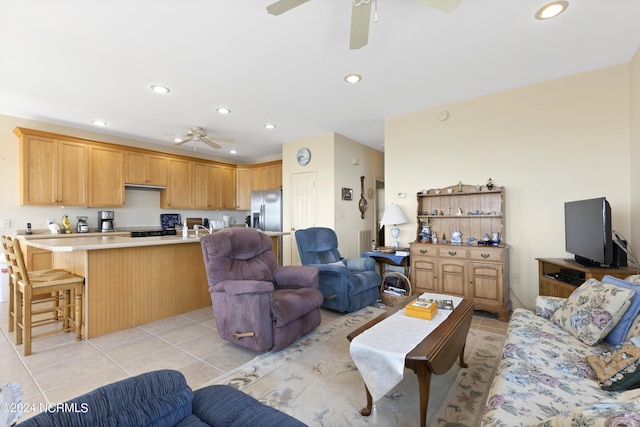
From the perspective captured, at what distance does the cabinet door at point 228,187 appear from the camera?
22.2 feet

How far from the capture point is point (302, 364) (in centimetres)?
225

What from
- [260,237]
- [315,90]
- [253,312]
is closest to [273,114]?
[315,90]

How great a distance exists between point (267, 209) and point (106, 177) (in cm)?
A: 284

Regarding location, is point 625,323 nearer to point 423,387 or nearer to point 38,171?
point 423,387

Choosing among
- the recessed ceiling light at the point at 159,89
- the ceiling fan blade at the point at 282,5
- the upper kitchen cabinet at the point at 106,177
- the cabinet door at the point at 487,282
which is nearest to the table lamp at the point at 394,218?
the cabinet door at the point at 487,282

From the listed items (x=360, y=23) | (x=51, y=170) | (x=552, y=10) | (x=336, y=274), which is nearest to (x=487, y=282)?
(x=336, y=274)

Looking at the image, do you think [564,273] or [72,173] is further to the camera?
[72,173]

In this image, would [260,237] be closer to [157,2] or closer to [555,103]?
[157,2]

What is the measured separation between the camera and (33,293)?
2492 mm

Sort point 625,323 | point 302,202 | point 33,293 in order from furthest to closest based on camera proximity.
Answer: point 302,202 → point 33,293 → point 625,323

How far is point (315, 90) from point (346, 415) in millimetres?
3207

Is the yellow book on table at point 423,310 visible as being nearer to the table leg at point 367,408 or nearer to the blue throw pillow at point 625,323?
the table leg at point 367,408

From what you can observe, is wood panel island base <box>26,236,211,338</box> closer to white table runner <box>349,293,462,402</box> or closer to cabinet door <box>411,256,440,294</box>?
white table runner <box>349,293,462,402</box>

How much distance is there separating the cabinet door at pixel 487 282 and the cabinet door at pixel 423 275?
413mm
